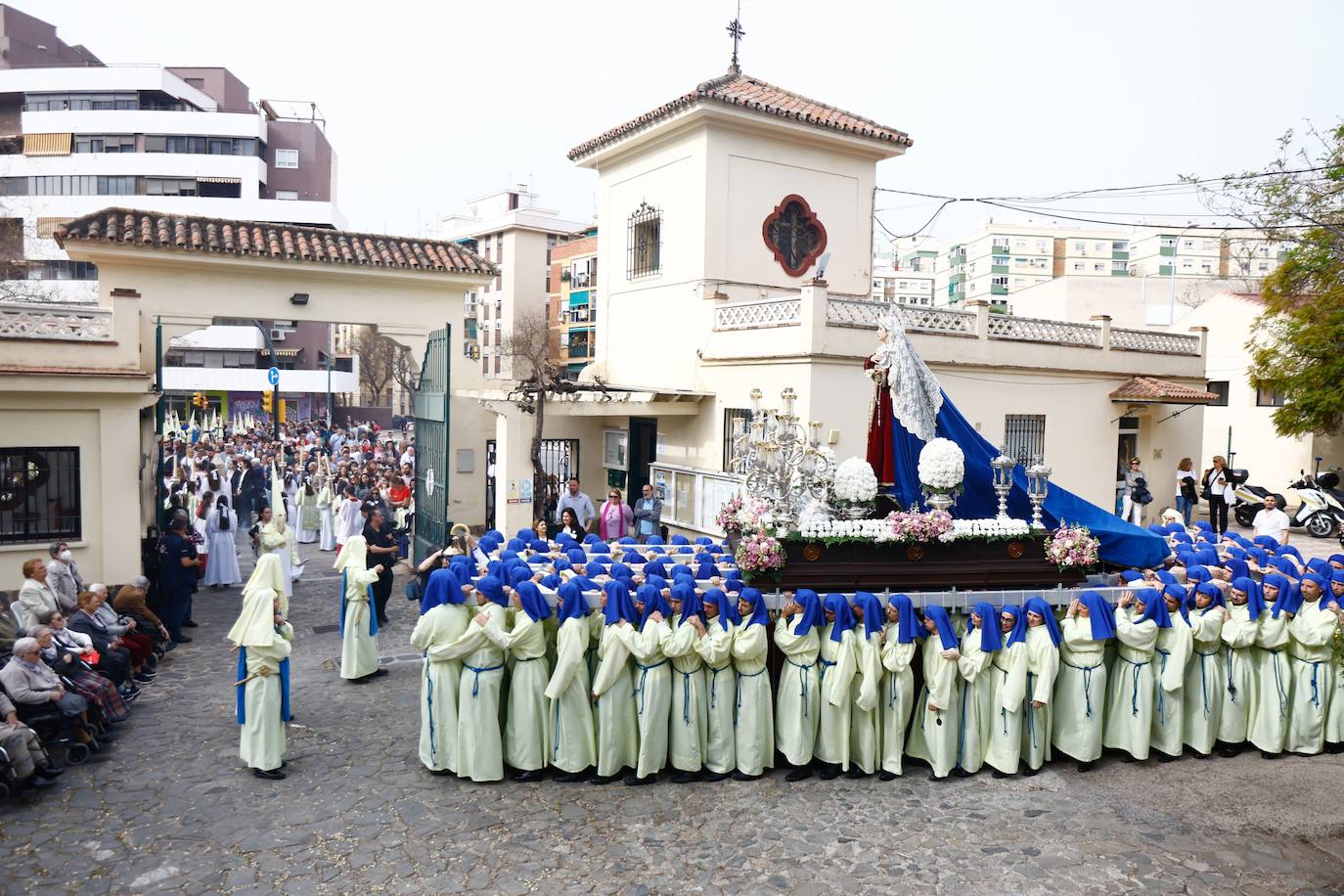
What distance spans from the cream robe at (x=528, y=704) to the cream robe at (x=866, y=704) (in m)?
2.69

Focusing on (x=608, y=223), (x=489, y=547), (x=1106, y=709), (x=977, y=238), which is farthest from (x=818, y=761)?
(x=977, y=238)

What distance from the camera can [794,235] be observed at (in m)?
19.3

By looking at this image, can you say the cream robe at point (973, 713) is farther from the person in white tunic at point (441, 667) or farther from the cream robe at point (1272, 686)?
the person in white tunic at point (441, 667)

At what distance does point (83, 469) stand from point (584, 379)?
1025cm

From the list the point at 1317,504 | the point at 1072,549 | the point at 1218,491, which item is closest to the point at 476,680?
the point at 1072,549

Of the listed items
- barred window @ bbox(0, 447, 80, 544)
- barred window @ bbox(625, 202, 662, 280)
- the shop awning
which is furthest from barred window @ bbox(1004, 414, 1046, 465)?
the shop awning

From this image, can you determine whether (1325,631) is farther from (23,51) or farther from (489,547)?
(23,51)

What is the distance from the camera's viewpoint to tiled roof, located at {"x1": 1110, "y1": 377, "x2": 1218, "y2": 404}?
1902 centimetres

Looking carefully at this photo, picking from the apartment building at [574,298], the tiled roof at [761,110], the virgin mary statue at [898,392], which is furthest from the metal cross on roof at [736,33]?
the apartment building at [574,298]

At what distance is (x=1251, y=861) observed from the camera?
6.67 m

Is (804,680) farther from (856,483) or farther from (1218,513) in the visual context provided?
(1218,513)

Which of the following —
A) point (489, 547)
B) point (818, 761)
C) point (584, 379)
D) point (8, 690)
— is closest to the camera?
point (8, 690)

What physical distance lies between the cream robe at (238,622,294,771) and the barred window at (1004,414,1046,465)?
46.1ft

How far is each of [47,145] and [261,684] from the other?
A: 47040 mm
